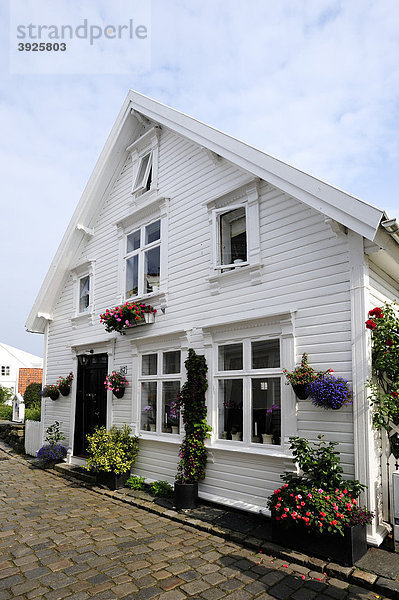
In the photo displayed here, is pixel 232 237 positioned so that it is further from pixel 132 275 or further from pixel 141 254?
pixel 132 275

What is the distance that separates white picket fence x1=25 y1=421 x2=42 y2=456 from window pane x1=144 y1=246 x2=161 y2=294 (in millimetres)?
6247

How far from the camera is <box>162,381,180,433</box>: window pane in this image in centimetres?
816

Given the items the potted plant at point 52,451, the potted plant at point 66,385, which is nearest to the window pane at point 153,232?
the potted plant at point 66,385

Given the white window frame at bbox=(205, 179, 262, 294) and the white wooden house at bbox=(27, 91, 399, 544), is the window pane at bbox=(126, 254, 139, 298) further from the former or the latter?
the white window frame at bbox=(205, 179, 262, 294)

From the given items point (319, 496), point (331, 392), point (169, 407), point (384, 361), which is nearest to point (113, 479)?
point (169, 407)

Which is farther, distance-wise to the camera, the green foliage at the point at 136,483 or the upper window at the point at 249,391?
the green foliage at the point at 136,483

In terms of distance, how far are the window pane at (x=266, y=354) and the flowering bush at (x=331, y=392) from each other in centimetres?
99

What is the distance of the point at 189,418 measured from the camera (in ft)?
24.1

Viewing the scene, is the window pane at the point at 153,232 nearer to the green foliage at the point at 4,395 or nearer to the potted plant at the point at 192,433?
the potted plant at the point at 192,433

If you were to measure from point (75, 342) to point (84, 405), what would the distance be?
1.64 m

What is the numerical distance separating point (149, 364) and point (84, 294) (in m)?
3.71

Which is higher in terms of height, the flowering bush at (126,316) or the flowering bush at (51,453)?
the flowering bush at (126,316)

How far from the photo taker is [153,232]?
949cm

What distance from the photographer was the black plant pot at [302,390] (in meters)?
5.76
